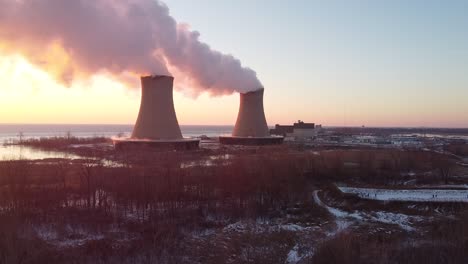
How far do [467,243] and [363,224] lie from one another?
2.31 m

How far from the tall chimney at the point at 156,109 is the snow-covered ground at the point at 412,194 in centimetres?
1380

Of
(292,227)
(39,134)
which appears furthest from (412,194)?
(39,134)

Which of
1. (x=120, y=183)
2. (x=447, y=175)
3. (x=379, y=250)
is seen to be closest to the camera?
(x=379, y=250)

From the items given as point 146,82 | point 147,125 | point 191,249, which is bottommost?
point 191,249

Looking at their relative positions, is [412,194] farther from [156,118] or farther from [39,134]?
[39,134]

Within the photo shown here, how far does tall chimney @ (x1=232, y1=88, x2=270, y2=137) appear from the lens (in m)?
32.0

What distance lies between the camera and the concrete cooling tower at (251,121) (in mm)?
31875

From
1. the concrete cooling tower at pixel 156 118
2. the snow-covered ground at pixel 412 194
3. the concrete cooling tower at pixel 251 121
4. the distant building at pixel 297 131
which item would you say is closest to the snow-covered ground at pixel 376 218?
the snow-covered ground at pixel 412 194

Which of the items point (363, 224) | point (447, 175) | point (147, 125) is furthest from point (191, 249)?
point (147, 125)

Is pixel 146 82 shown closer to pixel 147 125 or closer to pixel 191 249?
pixel 147 125

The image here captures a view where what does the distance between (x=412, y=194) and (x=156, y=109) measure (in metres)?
15.8

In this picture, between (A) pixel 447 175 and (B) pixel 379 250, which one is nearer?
(B) pixel 379 250

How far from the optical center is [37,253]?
22.2ft

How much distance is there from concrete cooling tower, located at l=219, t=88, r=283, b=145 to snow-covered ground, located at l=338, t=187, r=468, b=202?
19404mm
